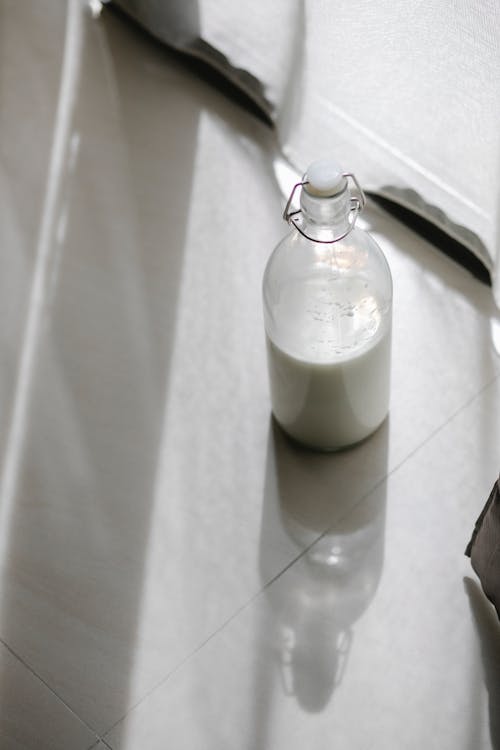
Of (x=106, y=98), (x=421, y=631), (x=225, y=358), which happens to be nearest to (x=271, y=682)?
(x=421, y=631)

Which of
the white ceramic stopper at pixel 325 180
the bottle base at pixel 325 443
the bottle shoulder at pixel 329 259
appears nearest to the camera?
the white ceramic stopper at pixel 325 180

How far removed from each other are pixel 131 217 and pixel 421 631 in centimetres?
61

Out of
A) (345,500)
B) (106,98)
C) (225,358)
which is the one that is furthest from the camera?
(106,98)

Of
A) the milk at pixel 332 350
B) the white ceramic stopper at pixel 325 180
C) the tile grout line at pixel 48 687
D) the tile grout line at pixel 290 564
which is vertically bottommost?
the tile grout line at pixel 48 687

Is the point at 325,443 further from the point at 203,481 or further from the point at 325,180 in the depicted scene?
the point at 325,180

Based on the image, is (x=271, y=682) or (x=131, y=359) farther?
(x=131, y=359)

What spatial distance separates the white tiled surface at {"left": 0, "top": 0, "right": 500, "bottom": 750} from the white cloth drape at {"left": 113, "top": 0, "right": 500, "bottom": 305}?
57mm

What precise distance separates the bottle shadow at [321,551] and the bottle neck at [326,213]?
0.89 ft

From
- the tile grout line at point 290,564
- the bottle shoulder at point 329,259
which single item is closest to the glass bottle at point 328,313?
the bottle shoulder at point 329,259

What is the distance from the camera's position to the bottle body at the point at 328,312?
927 millimetres

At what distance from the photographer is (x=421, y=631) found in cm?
94

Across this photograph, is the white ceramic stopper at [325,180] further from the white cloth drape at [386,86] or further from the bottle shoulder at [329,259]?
the white cloth drape at [386,86]

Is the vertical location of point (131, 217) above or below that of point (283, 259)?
below

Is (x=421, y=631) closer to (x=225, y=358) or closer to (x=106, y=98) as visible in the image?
(x=225, y=358)
